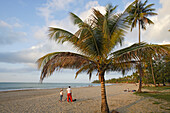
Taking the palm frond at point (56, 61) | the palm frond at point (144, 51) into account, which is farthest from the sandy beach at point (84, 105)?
the palm frond at point (144, 51)

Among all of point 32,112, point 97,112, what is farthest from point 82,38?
point 32,112

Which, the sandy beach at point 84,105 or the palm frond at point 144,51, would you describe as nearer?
the palm frond at point 144,51

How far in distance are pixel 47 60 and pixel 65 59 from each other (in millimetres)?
948

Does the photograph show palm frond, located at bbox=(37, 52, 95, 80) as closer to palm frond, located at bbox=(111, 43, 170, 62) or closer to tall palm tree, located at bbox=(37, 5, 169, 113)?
tall palm tree, located at bbox=(37, 5, 169, 113)

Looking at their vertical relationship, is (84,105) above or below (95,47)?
below

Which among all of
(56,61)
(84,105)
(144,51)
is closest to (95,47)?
(56,61)

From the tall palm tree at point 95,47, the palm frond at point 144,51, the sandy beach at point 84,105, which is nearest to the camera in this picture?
the palm frond at point 144,51

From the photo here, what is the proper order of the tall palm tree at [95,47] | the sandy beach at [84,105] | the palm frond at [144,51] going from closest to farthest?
the palm frond at [144,51] < the tall palm tree at [95,47] < the sandy beach at [84,105]

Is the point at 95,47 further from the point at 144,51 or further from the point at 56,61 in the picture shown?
the point at 144,51

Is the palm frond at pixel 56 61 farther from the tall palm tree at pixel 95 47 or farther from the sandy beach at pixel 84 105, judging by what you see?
the sandy beach at pixel 84 105

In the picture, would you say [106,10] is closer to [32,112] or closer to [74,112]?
[74,112]

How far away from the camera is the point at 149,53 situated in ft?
17.8

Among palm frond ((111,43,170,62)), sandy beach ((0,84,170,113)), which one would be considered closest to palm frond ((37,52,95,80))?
palm frond ((111,43,170,62))

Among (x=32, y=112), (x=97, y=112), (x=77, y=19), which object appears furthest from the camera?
(x=32, y=112)
